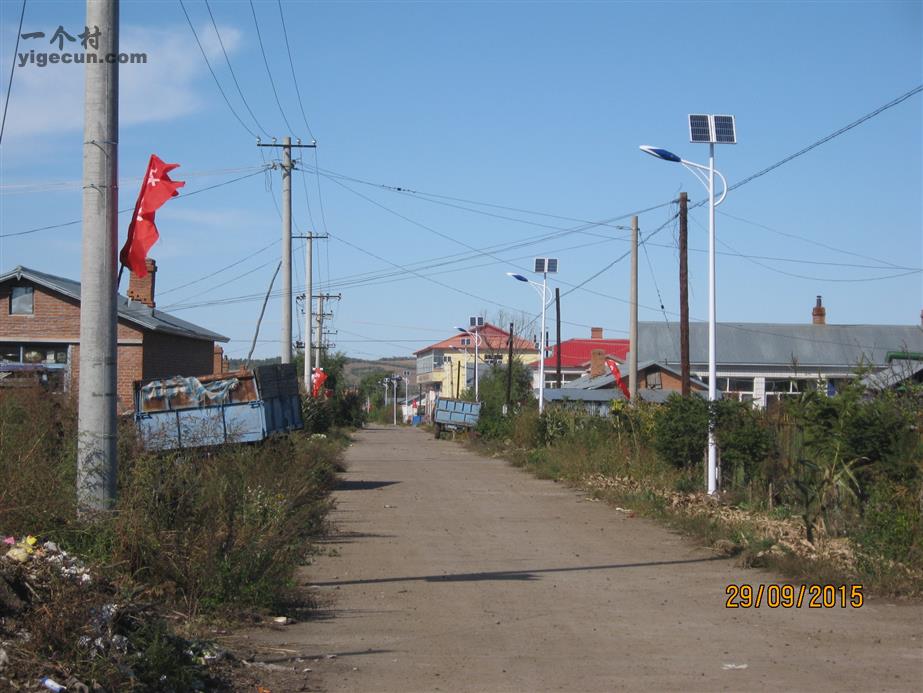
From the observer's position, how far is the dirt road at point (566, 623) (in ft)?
22.7

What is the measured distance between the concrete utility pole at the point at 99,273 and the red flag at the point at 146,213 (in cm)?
222

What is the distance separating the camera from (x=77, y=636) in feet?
19.1

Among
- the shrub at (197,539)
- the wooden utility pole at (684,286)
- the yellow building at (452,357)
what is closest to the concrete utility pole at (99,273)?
the shrub at (197,539)

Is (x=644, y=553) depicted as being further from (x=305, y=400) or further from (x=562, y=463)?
(x=305, y=400)

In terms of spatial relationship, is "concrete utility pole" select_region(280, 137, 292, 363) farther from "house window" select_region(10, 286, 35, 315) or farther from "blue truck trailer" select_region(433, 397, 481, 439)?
"blue truck trailer" select_region(433, 397, 481, 439)

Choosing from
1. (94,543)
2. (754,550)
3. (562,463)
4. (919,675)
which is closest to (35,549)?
(94,543)

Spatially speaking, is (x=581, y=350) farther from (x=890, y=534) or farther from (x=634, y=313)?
(x=890, y=534)

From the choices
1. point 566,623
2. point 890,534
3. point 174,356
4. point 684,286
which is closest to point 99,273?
point 566,623

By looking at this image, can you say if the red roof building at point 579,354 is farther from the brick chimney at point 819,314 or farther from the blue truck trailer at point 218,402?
the blue truck trailer at point 218,402

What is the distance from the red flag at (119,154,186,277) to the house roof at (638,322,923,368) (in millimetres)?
Result: 50470

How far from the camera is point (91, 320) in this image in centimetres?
852

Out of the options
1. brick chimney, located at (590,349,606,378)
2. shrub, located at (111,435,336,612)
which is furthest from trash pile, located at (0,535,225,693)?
brick chimney, located at (590,349,606,378)

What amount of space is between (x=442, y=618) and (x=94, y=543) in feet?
10.0

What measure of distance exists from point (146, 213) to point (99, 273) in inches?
105
